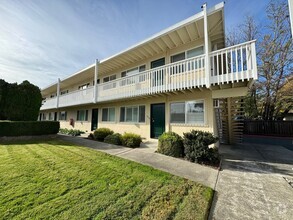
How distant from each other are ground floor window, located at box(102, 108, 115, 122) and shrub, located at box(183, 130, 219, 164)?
8.10 meters

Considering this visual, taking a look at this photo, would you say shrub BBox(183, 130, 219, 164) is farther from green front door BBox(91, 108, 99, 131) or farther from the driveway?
green front door BBox(91, 108, 99, 131)

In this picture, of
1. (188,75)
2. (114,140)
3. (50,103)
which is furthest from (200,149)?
(50,103)

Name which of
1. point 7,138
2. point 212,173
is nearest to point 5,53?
point 7,138

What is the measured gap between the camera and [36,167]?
4.36 metres

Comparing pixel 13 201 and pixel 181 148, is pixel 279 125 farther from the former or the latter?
pixel 13 201

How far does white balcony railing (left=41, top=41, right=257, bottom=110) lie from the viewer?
228 inches

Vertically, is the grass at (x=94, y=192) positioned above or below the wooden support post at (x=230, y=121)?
below

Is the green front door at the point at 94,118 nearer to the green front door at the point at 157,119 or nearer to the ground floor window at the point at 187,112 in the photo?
the green front door at the point at 157,119

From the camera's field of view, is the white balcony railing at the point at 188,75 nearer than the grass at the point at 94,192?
No

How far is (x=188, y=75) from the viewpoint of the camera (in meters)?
7.64

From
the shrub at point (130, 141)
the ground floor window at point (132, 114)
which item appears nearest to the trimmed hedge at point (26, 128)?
the ground floor window at point (132, 114)

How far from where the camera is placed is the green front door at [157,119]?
9.58m

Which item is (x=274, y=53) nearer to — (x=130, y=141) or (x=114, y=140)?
(x=130, y=141)

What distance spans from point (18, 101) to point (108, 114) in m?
6.50
